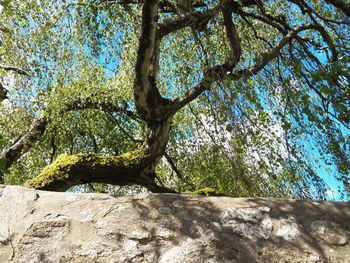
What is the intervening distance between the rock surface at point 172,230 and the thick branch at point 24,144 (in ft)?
16.6

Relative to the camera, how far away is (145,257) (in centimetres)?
252

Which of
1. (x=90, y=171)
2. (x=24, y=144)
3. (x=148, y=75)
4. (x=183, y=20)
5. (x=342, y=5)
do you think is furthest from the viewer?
(x=24, y=144)

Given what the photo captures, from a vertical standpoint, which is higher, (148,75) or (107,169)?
(148,75)

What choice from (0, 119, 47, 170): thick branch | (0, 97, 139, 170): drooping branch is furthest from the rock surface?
(0, 97, 139, 170): drooping branch

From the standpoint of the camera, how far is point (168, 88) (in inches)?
358

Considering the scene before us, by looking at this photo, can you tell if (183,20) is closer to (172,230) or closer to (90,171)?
(90,171)

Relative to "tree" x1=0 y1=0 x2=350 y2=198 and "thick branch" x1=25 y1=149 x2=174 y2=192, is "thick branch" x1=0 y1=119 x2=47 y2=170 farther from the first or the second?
"thick branch" x1=25 y1=149 x2=174 y2=192

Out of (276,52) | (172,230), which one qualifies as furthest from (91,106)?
(172,230)

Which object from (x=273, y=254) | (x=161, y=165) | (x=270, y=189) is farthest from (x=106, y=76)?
(x=273, y=254)

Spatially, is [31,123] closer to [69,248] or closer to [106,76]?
[106,76]

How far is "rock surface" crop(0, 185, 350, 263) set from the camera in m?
2.44

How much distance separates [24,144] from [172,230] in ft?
20.5

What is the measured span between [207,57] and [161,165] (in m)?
4.36

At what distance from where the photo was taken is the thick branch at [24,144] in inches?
303
